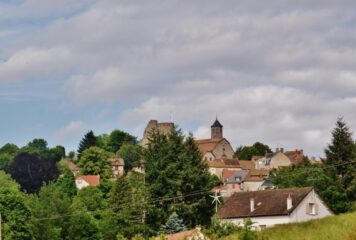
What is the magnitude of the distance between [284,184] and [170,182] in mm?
28384

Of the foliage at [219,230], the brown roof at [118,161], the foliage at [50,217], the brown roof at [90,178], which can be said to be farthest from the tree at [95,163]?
the foliage at [219,230]

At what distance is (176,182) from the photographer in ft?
235

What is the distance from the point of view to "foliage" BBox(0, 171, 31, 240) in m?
78.8

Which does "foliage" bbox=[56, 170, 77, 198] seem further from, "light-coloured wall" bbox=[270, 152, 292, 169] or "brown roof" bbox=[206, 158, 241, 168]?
"light-coloured wall" bbox=[270, 152, 292, 169]

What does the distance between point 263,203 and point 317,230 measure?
4550cm

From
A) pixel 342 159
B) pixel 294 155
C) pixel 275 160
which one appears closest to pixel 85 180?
pixel 275 160

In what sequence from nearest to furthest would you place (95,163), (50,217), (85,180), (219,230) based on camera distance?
(219,230)
(50,217)
(85,180)
(95,163)

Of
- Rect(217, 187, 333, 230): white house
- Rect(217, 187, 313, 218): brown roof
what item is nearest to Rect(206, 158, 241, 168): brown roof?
Rect(217, 187, 313, 218): brown roof

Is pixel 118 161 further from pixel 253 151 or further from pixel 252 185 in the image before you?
pixel 252 185

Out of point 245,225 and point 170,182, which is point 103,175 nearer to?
point 170,182

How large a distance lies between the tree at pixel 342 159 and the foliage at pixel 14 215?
1332 inches

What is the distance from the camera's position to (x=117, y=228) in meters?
82.0

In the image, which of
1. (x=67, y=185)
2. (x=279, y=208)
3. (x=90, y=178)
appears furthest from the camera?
(x=90, y=178)

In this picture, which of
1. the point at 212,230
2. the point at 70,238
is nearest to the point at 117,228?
the point at 70,238
